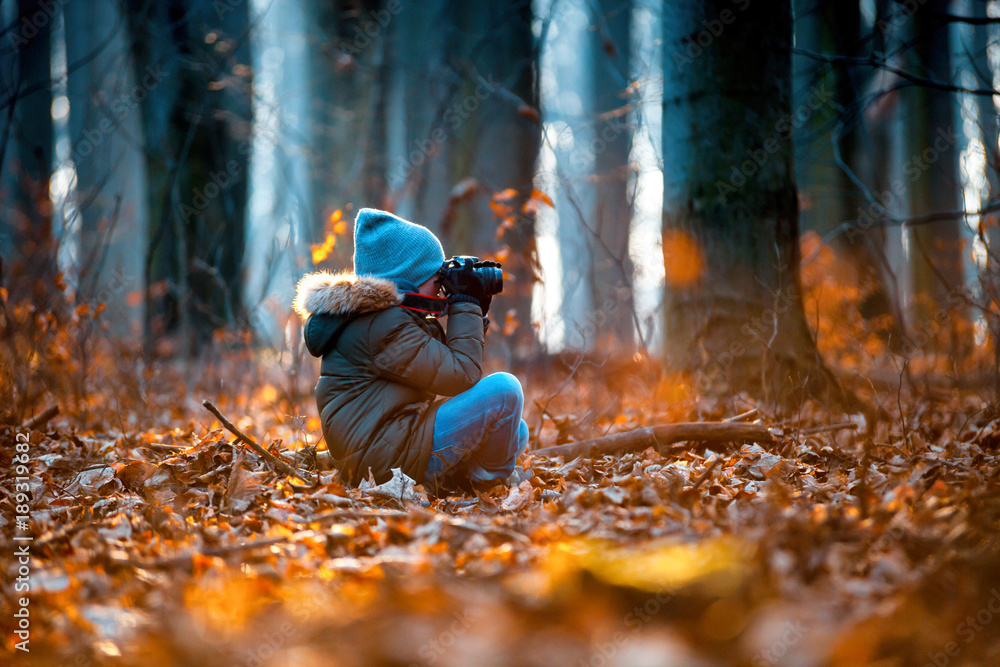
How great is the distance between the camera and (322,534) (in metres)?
2.14

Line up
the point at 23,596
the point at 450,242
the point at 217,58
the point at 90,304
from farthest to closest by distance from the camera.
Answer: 1. the point at 217,58
2. the point at 450,242
3. the point at 90,304
4. the point at 23,596

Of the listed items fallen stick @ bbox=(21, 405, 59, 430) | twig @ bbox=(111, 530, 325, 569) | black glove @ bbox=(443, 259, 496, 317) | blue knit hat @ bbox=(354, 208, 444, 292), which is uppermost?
blue knit hat @ bbox=(354, 208, 444, 292)

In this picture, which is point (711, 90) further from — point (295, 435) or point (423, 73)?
point (423, 73)

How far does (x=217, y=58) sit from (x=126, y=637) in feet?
34.2

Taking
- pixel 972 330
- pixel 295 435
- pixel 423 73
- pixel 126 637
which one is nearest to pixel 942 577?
pixel 126 637

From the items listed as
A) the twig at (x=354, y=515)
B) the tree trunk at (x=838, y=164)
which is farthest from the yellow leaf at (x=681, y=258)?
the tree trunk at (x=838, y=164)

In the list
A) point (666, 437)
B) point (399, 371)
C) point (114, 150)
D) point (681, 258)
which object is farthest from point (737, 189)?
point (114, 150)

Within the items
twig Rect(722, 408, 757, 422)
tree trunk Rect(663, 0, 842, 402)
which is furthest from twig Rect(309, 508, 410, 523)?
tree trunk Rect(663, 0, 842, 402)

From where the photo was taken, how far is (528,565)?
1.76 meters

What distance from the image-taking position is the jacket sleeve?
2.81m

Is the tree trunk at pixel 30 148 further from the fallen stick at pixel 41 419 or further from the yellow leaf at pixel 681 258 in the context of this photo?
the yellow leaf at pixel 681 258

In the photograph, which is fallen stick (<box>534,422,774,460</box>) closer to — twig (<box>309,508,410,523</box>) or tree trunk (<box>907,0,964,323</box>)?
twig (<box>309,508,410,523</box>)

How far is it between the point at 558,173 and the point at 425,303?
2.60 m

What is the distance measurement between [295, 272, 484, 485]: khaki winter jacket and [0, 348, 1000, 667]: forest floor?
0.19 metres
